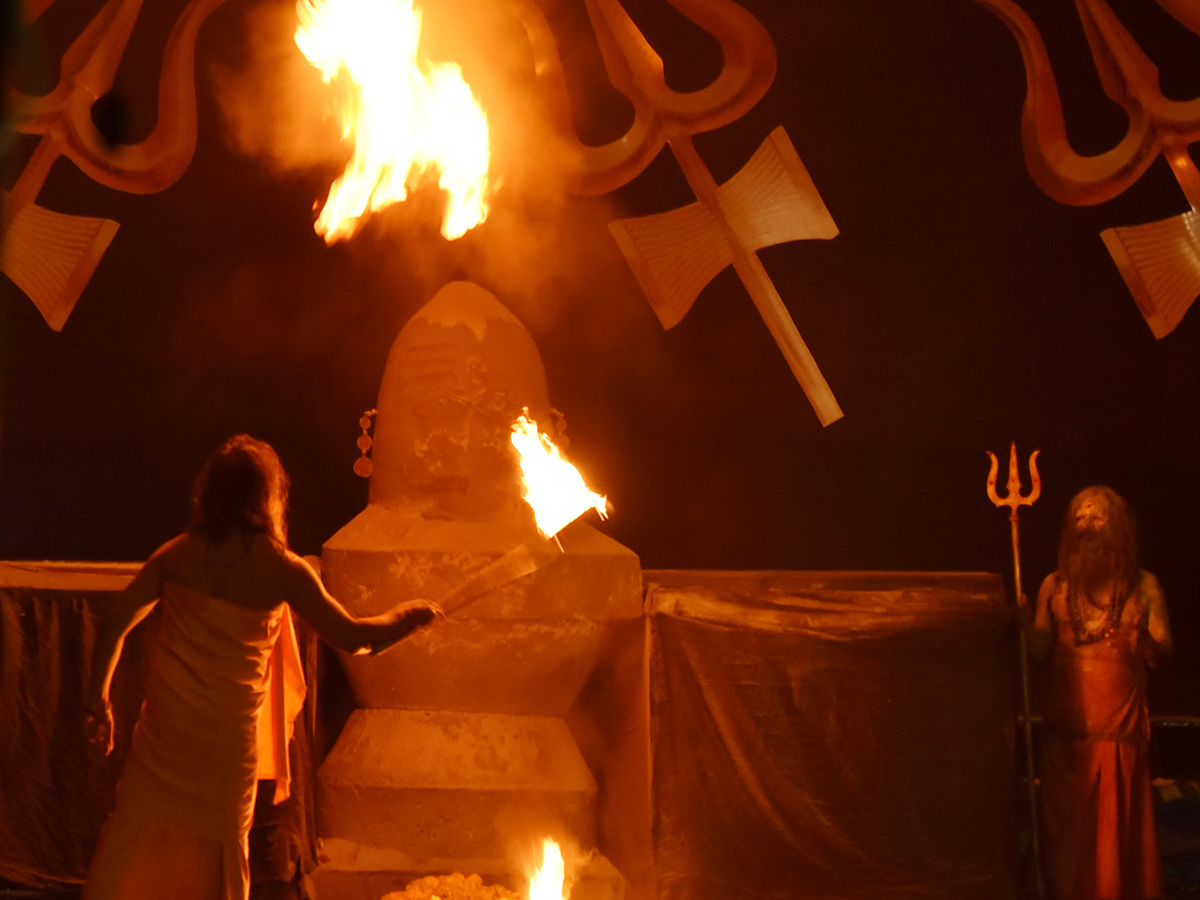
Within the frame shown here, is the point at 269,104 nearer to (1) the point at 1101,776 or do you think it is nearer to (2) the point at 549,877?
(2) the point at 549,877

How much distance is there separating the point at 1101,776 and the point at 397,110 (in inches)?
170

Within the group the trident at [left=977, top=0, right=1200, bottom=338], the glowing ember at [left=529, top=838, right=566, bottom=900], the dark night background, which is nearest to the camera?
the glowing ember at [left=529, top=838, right=566, bottom=900]

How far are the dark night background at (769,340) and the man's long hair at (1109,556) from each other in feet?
5.53

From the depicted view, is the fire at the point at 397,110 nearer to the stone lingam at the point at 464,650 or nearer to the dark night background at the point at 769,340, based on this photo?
the dark night background at the point at 769,340

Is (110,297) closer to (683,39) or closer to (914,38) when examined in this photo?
(683,39)

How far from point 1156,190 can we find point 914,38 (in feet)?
5.42

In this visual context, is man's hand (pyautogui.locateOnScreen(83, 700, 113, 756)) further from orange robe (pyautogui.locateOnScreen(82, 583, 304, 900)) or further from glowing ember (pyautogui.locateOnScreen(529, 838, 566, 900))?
glowing ember (pyautogui.locateOnScreen(529, 838, 566, 900))

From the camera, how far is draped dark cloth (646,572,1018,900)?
12.7ft

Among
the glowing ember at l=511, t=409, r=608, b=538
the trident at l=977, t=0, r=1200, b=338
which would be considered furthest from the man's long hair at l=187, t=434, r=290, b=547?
the trident at l=977, t=0, r=1200, b=338

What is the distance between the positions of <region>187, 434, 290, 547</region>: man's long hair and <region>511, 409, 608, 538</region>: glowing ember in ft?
3.02

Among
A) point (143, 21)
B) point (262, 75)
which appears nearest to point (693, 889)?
point (262, 75)

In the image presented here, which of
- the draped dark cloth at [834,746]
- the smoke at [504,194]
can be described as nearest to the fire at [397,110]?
the smoke at [504,194]

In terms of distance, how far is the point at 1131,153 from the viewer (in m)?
5.68

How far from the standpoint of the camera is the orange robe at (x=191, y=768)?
2.69m
